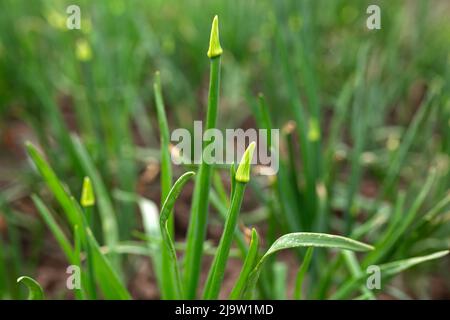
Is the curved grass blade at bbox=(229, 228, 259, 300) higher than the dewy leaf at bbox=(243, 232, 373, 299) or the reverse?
the reverse

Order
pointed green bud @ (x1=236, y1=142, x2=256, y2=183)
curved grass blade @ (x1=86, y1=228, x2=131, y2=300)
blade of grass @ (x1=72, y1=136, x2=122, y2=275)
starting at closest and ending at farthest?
pointed green bud @ (x1=236, y1=142, x2=256, y2=183)
curved grass blade @ (x1=86, y1=228, x2=131, y2=300)
blade of grass @ (x1=72, y1=136, x2=122, y2=275)

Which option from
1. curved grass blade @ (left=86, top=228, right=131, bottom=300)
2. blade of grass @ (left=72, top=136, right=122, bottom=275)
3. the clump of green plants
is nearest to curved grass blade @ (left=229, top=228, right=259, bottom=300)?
the clump of green plants

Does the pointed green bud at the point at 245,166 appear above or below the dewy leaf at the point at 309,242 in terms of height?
above

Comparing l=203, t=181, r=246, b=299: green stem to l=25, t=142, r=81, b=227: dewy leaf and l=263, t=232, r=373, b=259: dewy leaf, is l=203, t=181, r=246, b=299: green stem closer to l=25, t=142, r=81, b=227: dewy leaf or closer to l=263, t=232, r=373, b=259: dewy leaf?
l=263, t=232, r=373, b=259: dewy leaf

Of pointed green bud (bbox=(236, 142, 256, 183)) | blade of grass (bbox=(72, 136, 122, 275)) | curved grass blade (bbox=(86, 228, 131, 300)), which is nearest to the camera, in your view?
pointed green bud (bbox=(236, 142, 256, 183))

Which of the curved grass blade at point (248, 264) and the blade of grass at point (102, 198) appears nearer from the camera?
the curved grass blade at point (248, 264)

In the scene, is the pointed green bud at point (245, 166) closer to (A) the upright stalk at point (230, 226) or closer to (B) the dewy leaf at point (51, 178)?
(A) the upright stalk at point (230, 226)

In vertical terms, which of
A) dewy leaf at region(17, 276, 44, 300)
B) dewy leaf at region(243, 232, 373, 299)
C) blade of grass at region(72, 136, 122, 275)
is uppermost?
blade of grass at region(72, 136, 122, 275)

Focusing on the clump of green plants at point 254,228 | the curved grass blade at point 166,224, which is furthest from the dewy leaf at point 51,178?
the curved grass blade at point 166,224
